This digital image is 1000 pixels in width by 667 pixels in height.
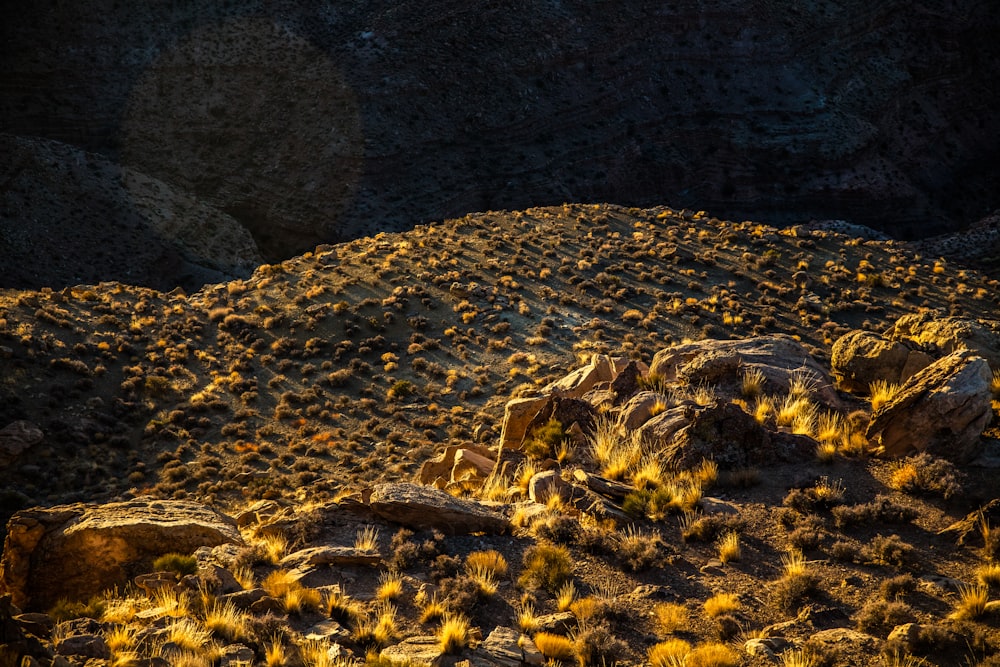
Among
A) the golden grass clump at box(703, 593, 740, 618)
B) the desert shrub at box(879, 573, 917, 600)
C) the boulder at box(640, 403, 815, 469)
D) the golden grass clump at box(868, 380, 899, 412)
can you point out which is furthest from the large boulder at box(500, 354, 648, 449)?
the desert shrub at box(879, 573, 917, 600)

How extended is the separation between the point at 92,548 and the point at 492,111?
61892 mm

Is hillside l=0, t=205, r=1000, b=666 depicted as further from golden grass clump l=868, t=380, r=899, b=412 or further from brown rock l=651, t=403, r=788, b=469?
golden grass clump l=868, t=380, r=899, b=412

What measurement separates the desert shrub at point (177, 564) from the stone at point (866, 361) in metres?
13.1

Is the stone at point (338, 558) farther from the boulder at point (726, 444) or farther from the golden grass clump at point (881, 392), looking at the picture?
the golden grass clump at point (881, 392)

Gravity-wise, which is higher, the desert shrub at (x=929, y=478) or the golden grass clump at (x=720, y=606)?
the desert shrub at (x=929, y=478)

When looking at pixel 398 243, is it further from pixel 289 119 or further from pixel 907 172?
pixel 907 172

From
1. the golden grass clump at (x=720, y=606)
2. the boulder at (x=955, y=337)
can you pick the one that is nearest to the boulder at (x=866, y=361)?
the boulder at (x=955, y=337)

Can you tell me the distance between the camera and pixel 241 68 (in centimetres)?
7238

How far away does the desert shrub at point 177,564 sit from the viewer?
38.0ft

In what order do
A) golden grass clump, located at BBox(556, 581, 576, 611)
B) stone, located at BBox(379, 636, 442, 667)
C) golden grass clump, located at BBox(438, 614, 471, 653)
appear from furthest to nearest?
golden grass clump, located at BBox(556, 581, 576, 611)
golden grass clump, located at BBox(438, 614, 471, 653)
stone, located at BBox(379, 636, 442, 667)

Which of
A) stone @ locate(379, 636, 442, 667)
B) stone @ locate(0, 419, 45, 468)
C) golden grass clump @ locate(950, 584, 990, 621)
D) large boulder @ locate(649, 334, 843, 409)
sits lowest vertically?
stone @ locate(0, 419, 45, 468)

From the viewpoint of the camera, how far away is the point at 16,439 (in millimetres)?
25000

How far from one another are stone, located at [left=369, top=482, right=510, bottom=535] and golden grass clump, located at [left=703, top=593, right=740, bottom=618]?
132 inches

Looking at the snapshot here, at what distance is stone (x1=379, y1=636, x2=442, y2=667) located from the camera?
344 inches
